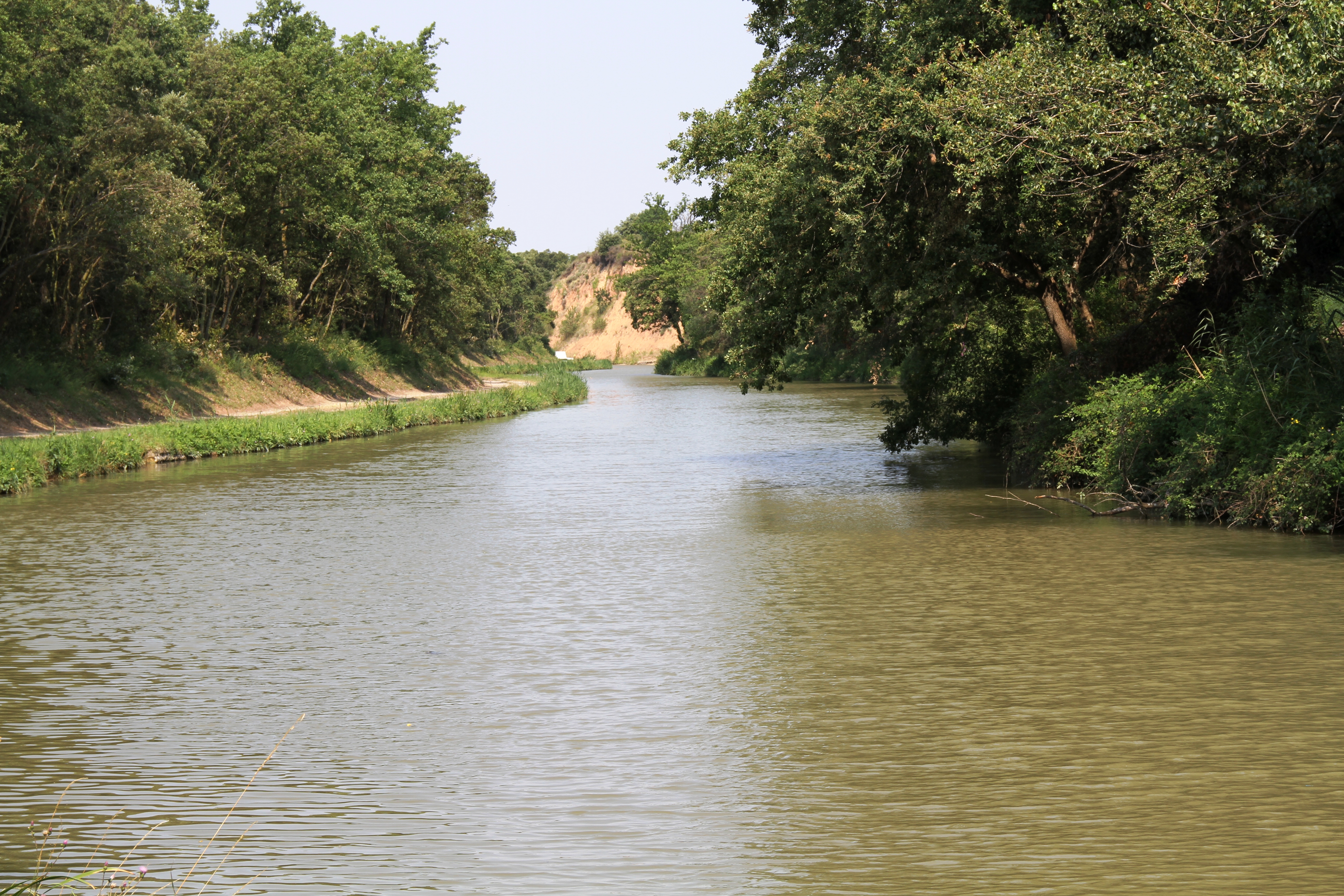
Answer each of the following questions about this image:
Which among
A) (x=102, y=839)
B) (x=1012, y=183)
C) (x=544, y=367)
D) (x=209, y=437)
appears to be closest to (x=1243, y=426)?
(x=1012, y=183)

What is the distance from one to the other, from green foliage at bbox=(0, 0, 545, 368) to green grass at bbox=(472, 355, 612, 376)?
40.0 ft

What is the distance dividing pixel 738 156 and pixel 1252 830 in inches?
1045

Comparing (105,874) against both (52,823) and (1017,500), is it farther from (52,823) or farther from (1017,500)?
(1017,500)

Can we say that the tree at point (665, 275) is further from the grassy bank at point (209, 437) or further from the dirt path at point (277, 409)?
the grassy bank at point (209, 437)

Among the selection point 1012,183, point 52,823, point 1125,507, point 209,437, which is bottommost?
point 52,823

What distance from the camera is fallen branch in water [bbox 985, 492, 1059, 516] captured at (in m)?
21.2

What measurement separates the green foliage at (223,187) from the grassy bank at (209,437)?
18.5 ft

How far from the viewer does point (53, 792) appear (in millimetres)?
7891

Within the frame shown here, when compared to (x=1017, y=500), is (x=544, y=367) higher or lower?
higher

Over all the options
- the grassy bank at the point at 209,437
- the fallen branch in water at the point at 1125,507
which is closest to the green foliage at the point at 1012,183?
the fallen branch in water at the point at 1125,507

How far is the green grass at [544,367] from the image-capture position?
308 feet

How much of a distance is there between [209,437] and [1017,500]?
72.1 feet

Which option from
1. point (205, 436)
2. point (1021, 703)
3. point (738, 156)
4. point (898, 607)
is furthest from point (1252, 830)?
point (205, 436)

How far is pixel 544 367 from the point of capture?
353 ft
